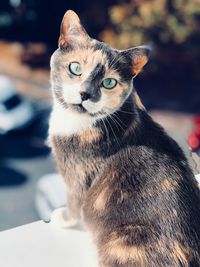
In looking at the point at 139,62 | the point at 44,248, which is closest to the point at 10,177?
the point at 44,248

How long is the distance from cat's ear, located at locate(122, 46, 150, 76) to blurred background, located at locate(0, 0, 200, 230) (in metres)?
0.81

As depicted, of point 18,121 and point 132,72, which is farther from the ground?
point 18,121

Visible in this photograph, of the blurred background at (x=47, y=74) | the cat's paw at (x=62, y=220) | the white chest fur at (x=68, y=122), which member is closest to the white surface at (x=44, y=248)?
the cat's paw at (x=62, y=220)

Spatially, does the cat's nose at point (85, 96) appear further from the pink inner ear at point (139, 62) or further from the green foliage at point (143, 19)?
the green foliage at point (143, 19)

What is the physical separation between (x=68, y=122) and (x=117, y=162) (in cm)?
16

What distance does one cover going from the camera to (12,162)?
255cm

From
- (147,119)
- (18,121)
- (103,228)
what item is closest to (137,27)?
(18,121)

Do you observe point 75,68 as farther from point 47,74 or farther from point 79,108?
point 47,74

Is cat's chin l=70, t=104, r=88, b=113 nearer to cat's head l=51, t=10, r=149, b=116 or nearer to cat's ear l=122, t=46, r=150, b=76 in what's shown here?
cat's head l=51, t=10, r=149, b=116

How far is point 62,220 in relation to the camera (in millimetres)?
1093

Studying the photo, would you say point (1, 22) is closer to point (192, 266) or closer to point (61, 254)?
point (61, 254)

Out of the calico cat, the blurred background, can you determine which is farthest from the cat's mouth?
the blurred background

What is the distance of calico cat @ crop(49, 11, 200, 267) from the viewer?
931mm

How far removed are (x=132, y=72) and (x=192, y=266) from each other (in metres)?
0.44
